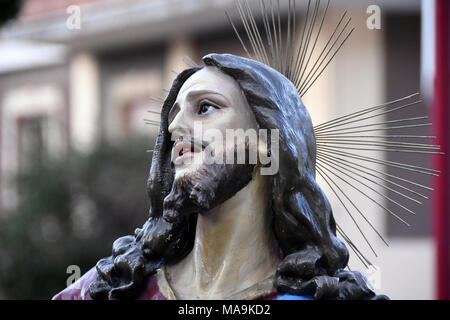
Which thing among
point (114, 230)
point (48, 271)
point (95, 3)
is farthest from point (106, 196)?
point (95, 3)

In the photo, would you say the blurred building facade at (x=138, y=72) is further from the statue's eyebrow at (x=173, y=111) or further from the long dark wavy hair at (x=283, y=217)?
the statue's eyebrow at (x=173, y=111)

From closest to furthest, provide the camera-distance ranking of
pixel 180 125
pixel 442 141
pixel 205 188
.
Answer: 1. pixel 205 188
2. pixel 180 125
3. pixel 442 141

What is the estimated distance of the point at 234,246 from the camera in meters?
2.68

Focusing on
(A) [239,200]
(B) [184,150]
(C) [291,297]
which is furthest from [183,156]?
(C) [291,297]

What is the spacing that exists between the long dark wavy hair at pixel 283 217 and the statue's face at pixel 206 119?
43 mm

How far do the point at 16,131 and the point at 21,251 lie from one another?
5547 millimetres

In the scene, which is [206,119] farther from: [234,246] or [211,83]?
[234,246]

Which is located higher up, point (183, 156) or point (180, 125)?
point (180, 125)

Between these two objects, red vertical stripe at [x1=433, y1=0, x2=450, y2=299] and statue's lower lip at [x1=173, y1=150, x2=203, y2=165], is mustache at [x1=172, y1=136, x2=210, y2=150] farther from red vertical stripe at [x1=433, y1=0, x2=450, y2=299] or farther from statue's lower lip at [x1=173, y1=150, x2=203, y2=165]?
red vertical stripe at [x1=433, y1=0, x2=450, y2=299]

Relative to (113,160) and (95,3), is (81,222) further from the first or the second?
(95,3)

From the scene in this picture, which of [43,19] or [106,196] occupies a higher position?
[43,19]

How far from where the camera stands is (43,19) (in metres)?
11.5

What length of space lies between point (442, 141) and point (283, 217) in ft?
12.0

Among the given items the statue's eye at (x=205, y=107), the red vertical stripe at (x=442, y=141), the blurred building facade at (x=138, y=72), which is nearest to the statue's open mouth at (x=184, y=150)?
the statue's eye at (x=205, y=107)
